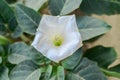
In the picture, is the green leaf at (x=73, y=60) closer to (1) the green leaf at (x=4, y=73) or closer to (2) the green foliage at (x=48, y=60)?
(2) the green foliage at (x=48, y=60)

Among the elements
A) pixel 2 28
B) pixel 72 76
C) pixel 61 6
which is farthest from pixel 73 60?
pixel 2 28

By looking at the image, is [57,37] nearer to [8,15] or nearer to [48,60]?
[48,60]

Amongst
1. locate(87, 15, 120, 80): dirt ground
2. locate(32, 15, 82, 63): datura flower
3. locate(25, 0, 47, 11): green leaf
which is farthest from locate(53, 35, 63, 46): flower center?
locate(87, 15, 120, 80): dirt ground

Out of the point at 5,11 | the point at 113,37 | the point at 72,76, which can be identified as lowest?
the point at 113,37

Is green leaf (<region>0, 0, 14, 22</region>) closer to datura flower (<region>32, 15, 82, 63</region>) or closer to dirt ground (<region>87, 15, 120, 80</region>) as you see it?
datura flower (<region>32, 15, 82, 63</region>)

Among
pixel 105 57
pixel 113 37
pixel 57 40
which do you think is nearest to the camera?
pixel 57 40

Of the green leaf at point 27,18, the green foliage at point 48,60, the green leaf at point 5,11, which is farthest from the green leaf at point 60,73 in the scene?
the green leaf at point 5,11
